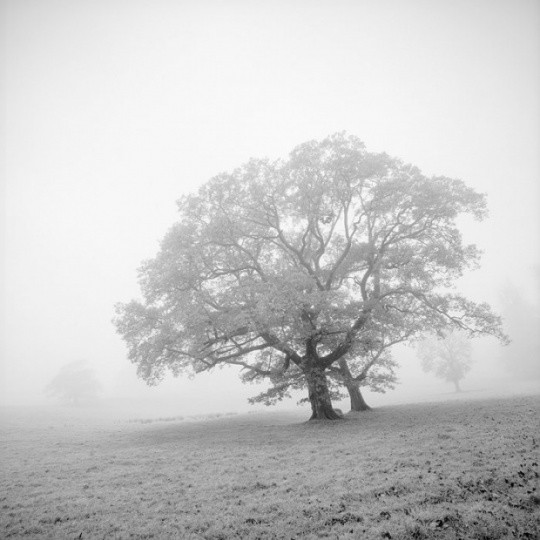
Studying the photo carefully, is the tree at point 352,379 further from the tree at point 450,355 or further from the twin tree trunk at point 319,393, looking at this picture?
the tree at point 450,355

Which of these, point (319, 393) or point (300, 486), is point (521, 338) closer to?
point (319, 393)

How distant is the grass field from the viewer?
25.9 feet

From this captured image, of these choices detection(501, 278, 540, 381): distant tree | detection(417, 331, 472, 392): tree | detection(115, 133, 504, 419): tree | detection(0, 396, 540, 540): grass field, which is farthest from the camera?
detection(501, 278, 540, 381): distant tree

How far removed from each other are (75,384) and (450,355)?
295 ft

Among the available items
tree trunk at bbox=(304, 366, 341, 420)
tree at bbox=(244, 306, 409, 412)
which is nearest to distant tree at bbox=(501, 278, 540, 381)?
tree at bbox=(244, 306, 409, 412)

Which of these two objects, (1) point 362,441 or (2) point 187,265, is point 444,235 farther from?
(2) point 187,265

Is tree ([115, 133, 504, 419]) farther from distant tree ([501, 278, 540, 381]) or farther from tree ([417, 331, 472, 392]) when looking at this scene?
distant tree ([501, 278, 540, 381])

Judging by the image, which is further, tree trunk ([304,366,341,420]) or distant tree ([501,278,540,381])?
distant tree ([501,278,540,381])

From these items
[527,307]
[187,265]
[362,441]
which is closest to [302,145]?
[187,265]

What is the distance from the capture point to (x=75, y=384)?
85000 mm

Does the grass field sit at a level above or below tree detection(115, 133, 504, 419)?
below

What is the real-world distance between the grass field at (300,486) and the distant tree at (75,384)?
79236 millimetres

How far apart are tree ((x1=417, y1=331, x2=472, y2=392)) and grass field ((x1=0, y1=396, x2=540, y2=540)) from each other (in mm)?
45268

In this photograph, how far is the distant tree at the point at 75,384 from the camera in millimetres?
84375
